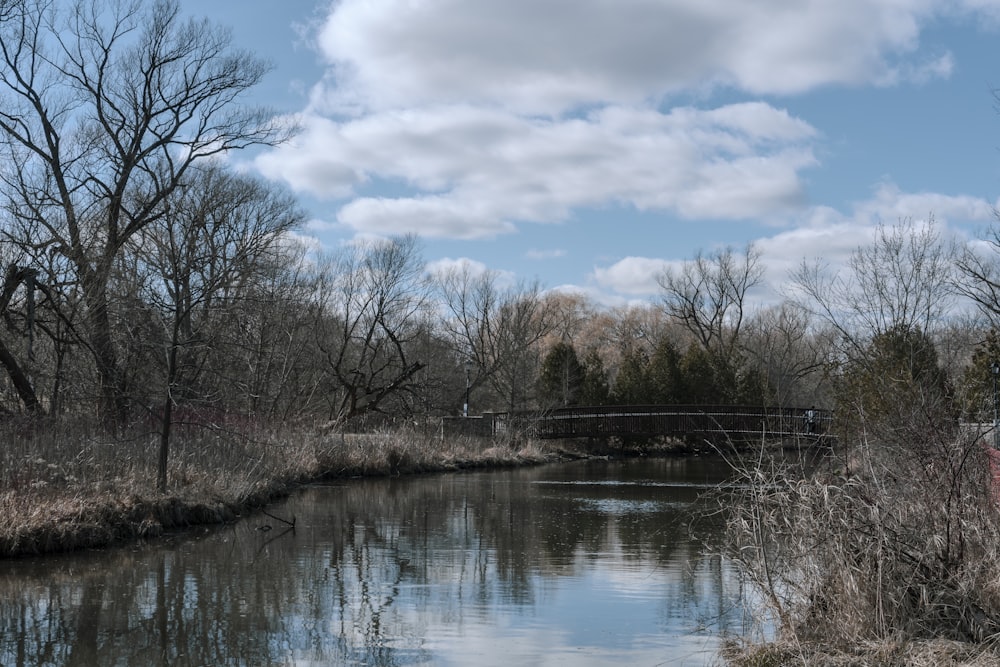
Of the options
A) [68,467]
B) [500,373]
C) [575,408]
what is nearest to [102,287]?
[68,467]

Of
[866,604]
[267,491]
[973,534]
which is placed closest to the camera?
[866,604]

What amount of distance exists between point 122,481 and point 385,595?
5575 millimetres

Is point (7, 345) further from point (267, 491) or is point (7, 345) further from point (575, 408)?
point (575, 408)

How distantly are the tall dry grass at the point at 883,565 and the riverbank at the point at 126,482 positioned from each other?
29.8 ft

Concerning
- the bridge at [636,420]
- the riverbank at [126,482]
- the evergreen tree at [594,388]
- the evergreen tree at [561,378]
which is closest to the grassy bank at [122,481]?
the riverbank at [126,482]

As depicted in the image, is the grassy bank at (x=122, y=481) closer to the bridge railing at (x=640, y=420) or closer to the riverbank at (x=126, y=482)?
the riverbank at (x=126, y=482)

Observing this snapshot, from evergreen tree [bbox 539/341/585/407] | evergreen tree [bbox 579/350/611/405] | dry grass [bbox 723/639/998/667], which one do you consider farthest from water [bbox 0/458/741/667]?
evergreen tree [bbox 579/350/611/405]

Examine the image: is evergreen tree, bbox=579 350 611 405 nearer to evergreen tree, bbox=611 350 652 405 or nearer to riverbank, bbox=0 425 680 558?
evergreen tree, bbox=611 350 652 405

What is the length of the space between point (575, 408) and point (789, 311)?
27.4 m

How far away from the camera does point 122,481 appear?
15000 mm

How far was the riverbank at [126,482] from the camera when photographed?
1323 centimetres

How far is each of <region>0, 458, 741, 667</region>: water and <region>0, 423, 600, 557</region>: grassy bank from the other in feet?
1.43

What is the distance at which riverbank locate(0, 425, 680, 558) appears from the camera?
43.4ft

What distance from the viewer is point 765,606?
26.1ft
